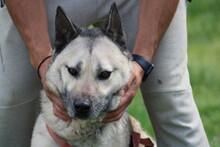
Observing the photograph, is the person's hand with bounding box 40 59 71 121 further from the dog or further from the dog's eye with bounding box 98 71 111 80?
the dog's eye with bounding box 98 71 111 80

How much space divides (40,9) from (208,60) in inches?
169

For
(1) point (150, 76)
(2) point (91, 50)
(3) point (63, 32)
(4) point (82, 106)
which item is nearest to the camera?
(4) point (82, 106)

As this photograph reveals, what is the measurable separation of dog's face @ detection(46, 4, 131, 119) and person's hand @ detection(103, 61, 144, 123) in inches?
1.6

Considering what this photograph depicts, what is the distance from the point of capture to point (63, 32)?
4238 millimetres

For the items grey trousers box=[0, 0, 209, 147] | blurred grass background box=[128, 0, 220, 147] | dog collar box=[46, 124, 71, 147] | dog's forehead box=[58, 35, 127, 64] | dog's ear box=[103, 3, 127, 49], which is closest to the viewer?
dog's forehead box=[58, 35, 127, 64]

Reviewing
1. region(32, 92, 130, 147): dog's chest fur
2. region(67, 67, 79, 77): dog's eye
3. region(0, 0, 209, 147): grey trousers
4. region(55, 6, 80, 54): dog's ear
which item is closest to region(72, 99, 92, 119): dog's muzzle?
region(67, 67, 79, 77): dog's eye

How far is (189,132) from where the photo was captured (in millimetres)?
4613

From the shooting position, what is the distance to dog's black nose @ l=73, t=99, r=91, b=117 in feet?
13.1

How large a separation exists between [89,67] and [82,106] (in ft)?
0.70

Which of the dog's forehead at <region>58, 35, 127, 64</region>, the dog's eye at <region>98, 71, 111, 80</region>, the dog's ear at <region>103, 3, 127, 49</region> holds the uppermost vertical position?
the dog's ear at <region>103, 3, 127, 49</region>

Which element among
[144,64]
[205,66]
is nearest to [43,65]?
[144,64]

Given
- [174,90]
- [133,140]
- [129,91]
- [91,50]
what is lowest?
[133,140]

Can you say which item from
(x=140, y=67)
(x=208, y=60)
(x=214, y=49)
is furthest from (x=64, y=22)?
(x=214, y=49)

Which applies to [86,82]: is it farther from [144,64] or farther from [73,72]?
[144,64]
